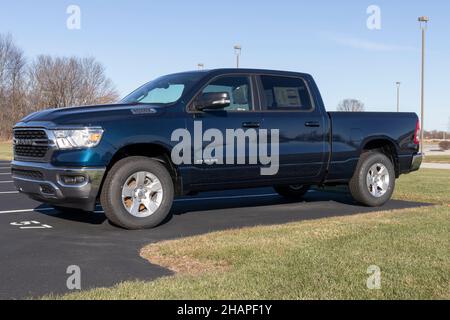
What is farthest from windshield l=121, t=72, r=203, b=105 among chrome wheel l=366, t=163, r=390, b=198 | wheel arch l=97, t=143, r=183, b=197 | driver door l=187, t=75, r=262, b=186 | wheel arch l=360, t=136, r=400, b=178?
chrome wheel l=366, t=163, r=390, b=198

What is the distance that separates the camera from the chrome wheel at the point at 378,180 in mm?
8812

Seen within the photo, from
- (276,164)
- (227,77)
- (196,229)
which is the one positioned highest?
(227,77)

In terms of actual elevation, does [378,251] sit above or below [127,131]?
below

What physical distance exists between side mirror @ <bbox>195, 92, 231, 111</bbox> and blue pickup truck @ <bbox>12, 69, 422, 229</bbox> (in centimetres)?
2

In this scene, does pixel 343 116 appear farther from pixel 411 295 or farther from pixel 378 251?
pixel 411 295

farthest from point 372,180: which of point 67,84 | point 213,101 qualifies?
point 67,84

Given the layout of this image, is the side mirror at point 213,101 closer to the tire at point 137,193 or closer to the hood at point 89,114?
the hood at point 89,114

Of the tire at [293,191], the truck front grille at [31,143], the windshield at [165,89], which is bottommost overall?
the tire at [293,191]

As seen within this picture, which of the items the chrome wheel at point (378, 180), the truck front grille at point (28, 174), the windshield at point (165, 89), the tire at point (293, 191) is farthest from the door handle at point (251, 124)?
the tire at point (293, 191)

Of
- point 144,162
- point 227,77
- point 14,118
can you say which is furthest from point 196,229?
point 14,118

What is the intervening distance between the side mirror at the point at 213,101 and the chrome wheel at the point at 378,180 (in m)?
3.11

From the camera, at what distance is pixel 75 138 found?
6.21 meters

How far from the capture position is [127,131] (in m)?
6.42
